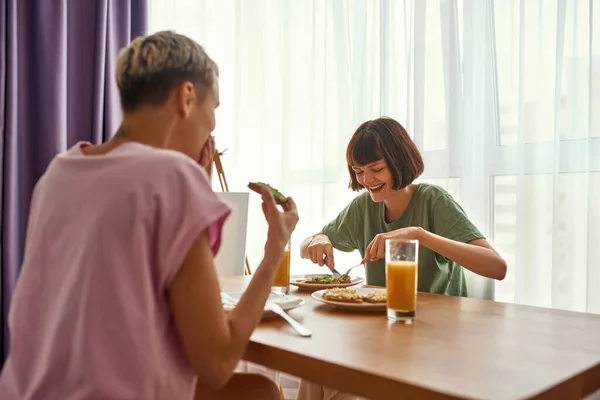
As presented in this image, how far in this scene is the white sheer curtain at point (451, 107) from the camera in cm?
204

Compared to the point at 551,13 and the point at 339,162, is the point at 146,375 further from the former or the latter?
the point at 339,162

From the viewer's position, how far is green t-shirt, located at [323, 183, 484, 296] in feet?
6.23

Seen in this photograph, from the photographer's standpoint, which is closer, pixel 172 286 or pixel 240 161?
pixel 172 286

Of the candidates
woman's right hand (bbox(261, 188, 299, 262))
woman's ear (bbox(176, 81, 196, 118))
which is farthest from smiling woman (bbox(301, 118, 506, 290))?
woman's ear (bbox(176, 81, 196, 118))

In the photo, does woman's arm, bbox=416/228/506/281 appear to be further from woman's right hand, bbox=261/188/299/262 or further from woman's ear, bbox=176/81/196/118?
woman's ear, bbox=176/81/196/118

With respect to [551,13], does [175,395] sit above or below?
below

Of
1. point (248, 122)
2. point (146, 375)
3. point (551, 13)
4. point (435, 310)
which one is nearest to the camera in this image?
point (146, 375)

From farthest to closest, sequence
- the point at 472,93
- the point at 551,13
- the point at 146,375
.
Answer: the point at 472,93 < the point at 551,13 < the point at 146,375

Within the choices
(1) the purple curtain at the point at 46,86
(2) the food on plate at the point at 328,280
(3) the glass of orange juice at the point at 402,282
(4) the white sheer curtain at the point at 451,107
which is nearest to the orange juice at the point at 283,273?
(2) the food on plate at the point at 328,280

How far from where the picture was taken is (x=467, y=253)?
1.69 metres

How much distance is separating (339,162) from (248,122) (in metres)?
0.72

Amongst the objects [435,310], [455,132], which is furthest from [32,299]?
[455,132]

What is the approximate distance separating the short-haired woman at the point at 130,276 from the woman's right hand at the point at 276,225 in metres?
0.11

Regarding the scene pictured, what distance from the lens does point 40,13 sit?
9.82ft
